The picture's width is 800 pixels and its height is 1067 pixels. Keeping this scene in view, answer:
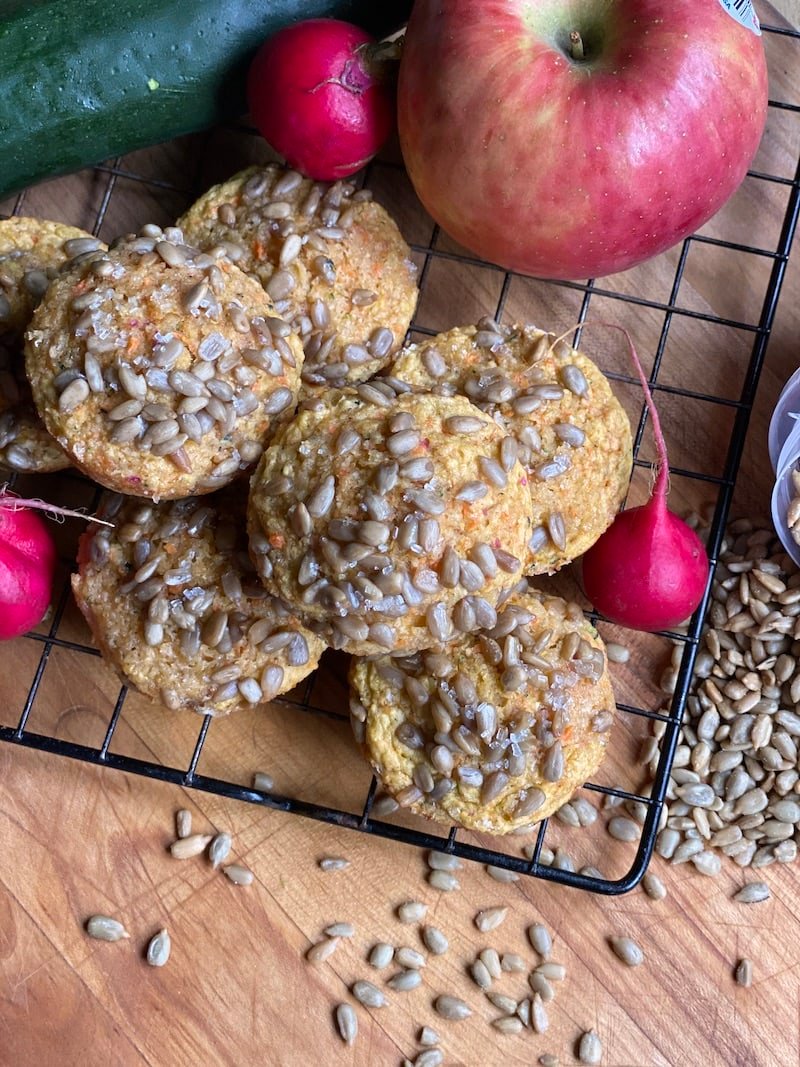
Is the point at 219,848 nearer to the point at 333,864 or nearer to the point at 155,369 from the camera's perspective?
the point at 333,864

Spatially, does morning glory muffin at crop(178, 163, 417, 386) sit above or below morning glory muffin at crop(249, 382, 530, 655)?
above

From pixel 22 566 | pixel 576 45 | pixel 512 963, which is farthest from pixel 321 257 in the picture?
pixel 512 963

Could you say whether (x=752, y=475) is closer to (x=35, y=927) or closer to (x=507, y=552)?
(x=507, y=552)

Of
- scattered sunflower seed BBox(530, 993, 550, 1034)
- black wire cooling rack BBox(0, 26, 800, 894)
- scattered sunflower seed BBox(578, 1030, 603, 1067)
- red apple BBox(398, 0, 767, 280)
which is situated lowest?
scattered sunflower seed BBox(578, 1030, 603, 1067)

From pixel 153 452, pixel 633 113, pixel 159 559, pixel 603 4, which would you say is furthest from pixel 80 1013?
pixel 603 4

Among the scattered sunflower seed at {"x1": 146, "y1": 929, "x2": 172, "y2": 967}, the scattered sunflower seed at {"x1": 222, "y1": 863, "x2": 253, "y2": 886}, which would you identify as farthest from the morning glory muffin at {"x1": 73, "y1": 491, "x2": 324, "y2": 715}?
the scattered sunflower seed at {"x1": 146, "y1": 929, "x2": 172, "y2": 967}

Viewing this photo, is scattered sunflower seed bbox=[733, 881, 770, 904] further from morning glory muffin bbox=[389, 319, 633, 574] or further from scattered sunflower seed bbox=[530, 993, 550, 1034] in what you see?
morning glory muffin bbox=[389, 319, 633, 574]

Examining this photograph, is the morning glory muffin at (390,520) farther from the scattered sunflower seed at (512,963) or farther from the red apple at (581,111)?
the scattered sunflower seed at (512,963)
